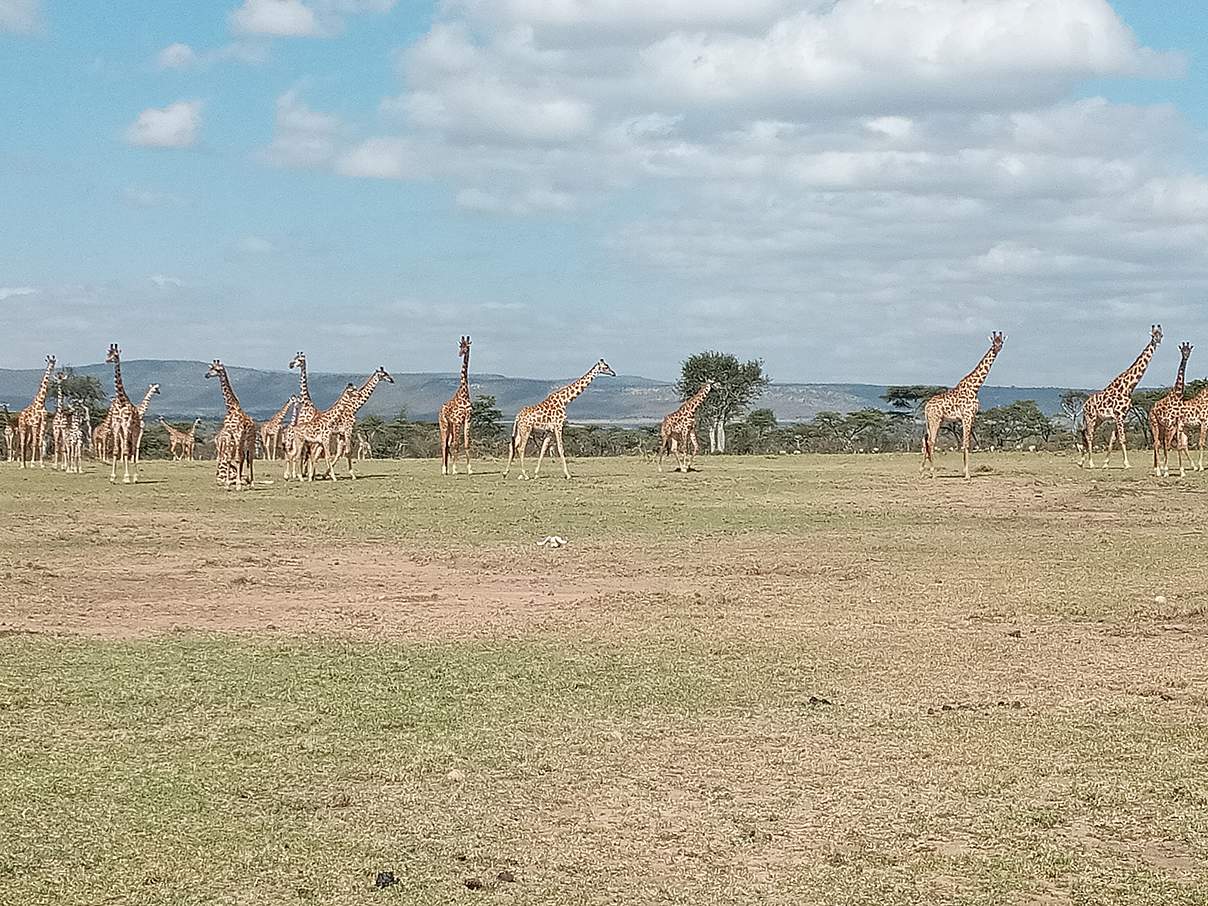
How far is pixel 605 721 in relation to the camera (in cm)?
798

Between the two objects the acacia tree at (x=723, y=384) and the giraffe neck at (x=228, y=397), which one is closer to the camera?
the giraffe neck at (x=228, y=397)

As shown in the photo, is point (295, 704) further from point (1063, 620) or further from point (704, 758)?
point (1063, 620)

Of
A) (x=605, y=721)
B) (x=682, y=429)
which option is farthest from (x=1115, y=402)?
(x=605, y=721)

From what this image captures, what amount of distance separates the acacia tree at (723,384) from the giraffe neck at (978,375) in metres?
31.0

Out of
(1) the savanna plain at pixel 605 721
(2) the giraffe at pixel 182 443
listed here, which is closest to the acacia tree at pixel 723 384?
(2) the giraffe at pixel 182 443

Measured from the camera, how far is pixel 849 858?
225 inches

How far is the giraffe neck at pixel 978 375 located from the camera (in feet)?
92.8

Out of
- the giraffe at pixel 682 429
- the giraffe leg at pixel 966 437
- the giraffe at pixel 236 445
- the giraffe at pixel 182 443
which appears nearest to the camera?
the giraffe at pixel 236 445

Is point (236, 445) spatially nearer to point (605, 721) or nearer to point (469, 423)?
point (469, 423)

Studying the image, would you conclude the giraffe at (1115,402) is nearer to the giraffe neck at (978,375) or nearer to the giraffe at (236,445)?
the giraffe neck at (978,375)

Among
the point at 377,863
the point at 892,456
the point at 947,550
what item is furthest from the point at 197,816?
the point at 892,456

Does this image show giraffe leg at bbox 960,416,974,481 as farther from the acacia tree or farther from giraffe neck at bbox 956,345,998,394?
the acacia tree

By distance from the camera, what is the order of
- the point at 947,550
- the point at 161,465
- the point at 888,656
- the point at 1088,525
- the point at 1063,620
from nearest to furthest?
the point at 888,656 < the point at 1063,620 < the point at 947,550 < the point at 1088,525 < the point at 161,465

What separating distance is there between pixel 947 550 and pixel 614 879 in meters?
11.0
